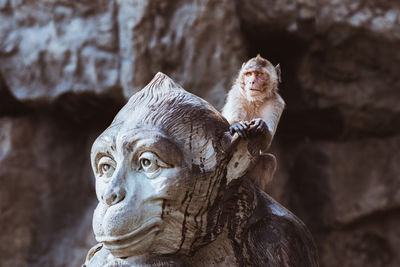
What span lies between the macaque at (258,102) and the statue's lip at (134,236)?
542 millimetres

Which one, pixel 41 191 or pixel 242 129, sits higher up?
pixel 242 129

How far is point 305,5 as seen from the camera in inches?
151

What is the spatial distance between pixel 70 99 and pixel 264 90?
6.89 feet

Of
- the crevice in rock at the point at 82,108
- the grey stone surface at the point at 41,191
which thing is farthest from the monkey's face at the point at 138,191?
the grey stone surface at the point at 41,191

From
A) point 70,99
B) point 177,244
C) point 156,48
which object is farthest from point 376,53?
point 177,244

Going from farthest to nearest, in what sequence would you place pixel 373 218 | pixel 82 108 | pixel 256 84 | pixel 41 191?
pixel 373 218
pixel 41 191
pixel 82 108
pixel 256 84

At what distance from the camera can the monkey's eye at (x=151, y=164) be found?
5.73 feet

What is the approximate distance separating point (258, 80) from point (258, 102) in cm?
8

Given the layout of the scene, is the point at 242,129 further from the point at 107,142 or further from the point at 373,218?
the point at 373,218

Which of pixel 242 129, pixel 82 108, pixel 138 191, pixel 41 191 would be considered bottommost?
pixel 41 191

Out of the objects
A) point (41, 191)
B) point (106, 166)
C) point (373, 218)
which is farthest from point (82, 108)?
point (106, 166)

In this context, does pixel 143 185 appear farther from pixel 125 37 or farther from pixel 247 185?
pixel 125 37

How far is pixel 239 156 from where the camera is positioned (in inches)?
72.8

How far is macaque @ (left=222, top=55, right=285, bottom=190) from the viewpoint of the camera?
221 cm
